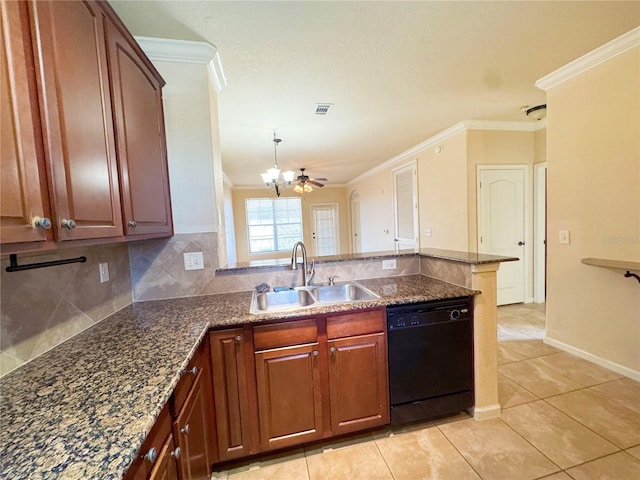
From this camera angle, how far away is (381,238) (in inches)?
247

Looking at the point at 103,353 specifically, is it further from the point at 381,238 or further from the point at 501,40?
the point at 381,238

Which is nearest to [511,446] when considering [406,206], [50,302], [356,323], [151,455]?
[356,323]

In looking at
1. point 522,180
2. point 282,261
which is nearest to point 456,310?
point 282,261

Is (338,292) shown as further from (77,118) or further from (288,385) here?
(77,118)

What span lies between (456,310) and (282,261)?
51.1 inches

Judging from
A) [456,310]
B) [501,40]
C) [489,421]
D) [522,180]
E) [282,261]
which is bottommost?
[489,421]

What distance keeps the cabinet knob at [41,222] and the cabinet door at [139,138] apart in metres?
0.47

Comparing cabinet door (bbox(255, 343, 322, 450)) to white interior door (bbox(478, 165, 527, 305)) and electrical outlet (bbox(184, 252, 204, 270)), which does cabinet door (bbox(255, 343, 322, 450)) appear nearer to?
electrical outlet (bbox(184, 252, 204, 270))

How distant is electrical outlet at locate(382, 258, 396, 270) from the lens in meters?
2.29

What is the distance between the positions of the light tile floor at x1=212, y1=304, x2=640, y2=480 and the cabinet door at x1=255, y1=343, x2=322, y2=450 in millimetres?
175

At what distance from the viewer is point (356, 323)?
64.2 inches

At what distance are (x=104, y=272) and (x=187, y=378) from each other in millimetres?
902

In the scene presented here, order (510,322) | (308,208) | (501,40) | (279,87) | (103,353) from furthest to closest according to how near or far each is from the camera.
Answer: (308,208), (510,322), (279,87), (501,40), (103,353)

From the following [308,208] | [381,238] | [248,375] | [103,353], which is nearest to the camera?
[103,353]
